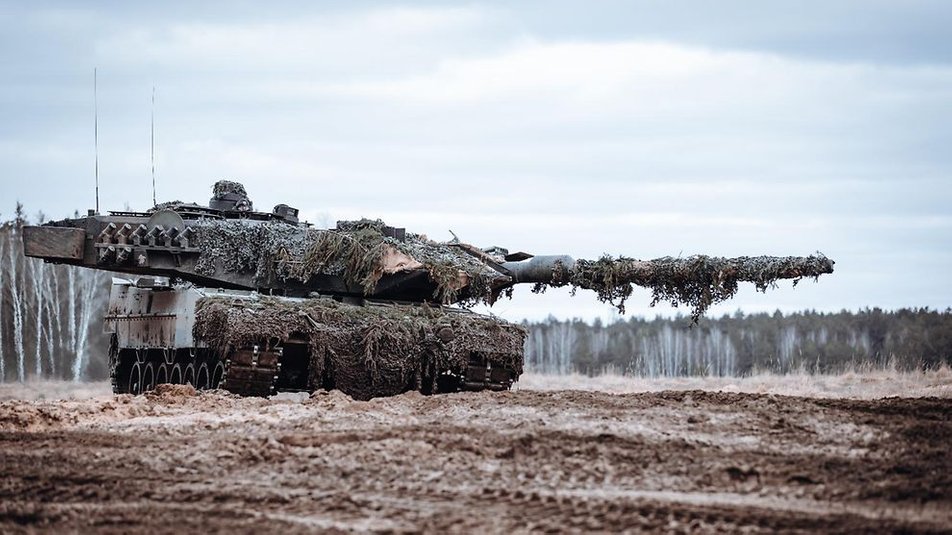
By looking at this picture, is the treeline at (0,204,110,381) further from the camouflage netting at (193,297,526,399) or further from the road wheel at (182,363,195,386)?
the camouflage netting at (193,297,526,399)

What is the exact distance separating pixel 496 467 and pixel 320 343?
6478mm

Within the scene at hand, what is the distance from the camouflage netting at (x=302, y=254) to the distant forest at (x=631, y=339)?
1743cm

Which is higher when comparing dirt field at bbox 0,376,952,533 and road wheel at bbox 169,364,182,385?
road wheel at bbox 169,364,182,385

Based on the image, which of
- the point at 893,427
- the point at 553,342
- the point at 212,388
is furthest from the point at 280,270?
the point at 553,342

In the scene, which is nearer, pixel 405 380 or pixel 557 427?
pixel 557 427

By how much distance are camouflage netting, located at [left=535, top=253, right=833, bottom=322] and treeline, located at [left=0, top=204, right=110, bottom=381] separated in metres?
25.8

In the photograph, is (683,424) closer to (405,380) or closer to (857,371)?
(405,380)

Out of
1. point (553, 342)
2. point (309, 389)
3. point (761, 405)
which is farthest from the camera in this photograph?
point (553, 342)

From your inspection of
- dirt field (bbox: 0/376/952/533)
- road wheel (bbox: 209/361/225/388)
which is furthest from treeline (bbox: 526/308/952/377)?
dirt field (bbox: 0/376/952/533)

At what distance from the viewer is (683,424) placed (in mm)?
9742

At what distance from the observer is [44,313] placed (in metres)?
42.0

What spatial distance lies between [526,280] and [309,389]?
3.53 meters

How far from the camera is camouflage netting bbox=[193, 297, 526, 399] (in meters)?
13.8

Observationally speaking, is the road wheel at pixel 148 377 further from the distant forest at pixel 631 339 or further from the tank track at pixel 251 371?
the distant forest at pixel 631 339
